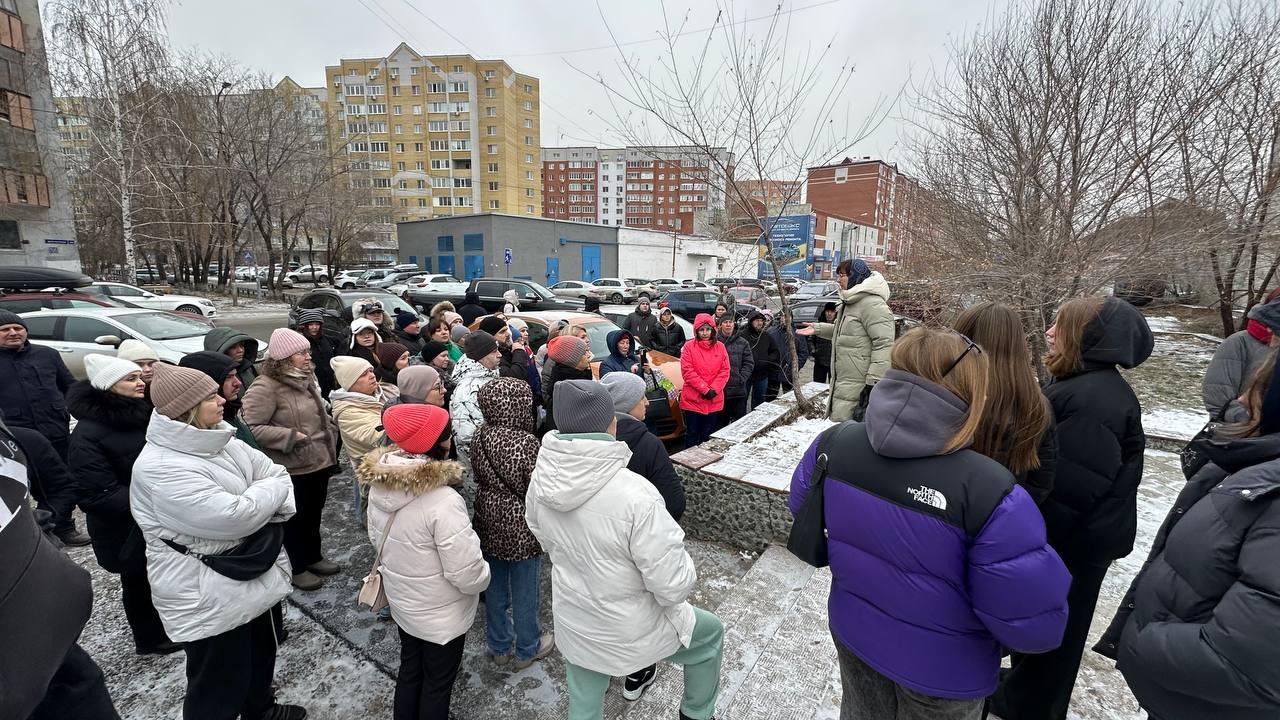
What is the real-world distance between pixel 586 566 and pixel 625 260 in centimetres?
3962

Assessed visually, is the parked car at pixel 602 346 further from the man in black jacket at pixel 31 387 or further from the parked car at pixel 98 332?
the parked car at pixel 98 332

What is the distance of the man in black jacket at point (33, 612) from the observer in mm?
1229

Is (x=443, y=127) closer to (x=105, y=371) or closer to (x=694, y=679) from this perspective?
(x=105, y=371)

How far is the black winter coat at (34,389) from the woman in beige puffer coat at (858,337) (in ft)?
20.0

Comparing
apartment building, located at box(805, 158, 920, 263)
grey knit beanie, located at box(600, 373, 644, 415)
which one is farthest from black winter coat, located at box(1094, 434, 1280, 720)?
apartment building, located at box(805, 158, 920, 263)

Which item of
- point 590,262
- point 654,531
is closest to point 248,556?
point 654,531

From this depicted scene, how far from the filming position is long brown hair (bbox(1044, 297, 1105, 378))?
212cm

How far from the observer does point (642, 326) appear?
829 cm

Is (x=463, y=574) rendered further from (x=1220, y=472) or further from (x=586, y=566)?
(x=1220, y=472)

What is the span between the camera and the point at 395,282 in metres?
31.9

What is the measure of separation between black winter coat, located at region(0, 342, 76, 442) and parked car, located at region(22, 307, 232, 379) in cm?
399

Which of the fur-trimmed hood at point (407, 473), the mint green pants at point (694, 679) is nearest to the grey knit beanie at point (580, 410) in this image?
the fur-trimmed hood at point (407, 473)

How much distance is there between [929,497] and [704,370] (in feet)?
13.7

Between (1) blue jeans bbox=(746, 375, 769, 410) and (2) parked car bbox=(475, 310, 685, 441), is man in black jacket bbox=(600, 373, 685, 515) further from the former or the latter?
(1) blue jeans bbox=(746, 375, 769, 410)
